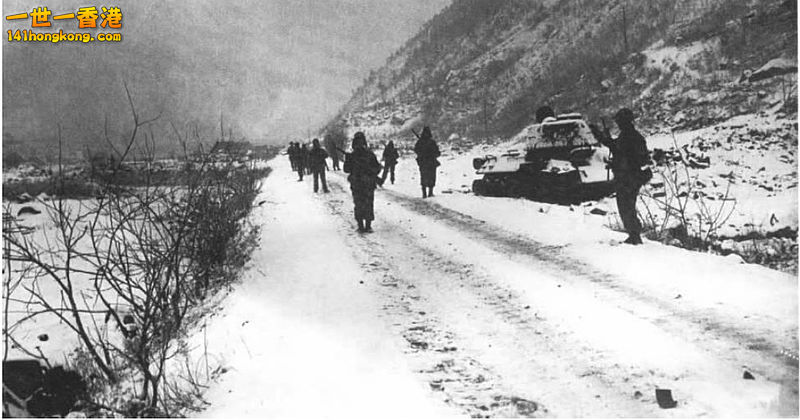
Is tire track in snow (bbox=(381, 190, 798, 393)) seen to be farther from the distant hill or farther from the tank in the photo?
the distant hill

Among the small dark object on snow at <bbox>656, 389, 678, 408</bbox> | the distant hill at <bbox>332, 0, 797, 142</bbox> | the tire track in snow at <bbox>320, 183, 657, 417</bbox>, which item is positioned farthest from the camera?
the distant hill at <bbox>332, 0, 797, 142</bbox>

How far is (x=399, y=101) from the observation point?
58.3 meters

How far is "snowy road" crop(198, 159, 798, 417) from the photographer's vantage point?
115 inches

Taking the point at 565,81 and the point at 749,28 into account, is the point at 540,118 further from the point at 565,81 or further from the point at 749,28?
the point at 565,81

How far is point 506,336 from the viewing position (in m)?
3.84

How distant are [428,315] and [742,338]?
84.2 inches

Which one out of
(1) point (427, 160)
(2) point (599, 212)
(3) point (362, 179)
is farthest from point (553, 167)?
(3) point (362, 179)

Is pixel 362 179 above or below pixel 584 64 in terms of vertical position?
below

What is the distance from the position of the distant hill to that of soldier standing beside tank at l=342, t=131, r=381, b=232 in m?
13.3

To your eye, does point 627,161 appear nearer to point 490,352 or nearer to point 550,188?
point 490,352

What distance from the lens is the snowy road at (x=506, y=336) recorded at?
2.92 m

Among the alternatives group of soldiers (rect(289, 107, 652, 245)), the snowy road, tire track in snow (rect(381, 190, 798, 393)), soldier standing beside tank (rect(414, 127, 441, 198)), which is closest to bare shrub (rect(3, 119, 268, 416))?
the snowy road

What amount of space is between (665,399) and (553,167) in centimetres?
888

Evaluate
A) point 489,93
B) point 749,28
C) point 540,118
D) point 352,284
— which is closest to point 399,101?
point 489,93
